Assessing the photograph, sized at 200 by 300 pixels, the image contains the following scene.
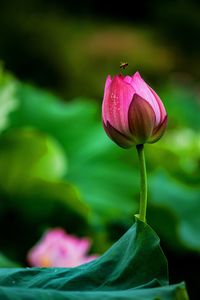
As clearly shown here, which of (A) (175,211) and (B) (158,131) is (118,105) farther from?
(A) (175,211)

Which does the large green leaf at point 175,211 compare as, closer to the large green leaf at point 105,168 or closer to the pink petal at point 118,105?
the large green leaf at point 105,168

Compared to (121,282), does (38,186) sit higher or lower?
higher

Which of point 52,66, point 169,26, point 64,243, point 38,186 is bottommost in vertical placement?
point 64,243

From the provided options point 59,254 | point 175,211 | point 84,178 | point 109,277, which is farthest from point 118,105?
point 84,178

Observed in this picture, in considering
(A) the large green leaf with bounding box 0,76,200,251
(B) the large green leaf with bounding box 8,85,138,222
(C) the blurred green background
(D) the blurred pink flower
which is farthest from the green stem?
(B) the large green leaf with bounding box 8,85,138,222

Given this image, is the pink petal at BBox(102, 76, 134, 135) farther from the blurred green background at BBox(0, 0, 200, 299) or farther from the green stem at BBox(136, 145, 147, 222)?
the blurred green background at BBox(0, 0, 200, 299)

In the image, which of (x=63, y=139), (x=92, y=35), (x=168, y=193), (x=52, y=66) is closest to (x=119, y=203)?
(x=168, y=193)

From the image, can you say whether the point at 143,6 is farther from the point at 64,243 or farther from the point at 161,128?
the point at 161,128
